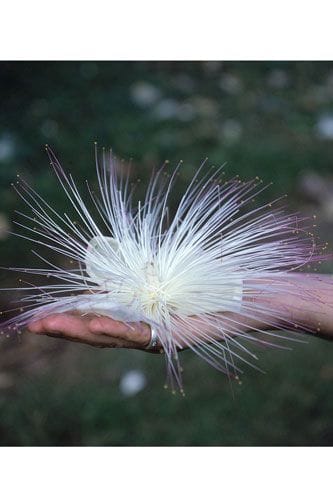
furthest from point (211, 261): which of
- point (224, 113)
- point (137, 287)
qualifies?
point (224, 113)

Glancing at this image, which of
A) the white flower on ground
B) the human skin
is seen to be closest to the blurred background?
the white flower on ground

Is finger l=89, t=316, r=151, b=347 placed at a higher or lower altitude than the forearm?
lower

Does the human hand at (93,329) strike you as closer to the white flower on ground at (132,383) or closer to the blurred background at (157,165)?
the blurred background at (157,165)

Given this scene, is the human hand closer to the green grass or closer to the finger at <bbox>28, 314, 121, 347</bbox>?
the finger at <bbox>28, 314, 121, 347</bbox>

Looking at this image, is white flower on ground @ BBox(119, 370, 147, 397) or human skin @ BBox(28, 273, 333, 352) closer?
human skin @ BBox(28, 273, 333, 352)

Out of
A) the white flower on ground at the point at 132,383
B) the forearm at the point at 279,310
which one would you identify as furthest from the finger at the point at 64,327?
the white flower on ground at the point at 132,383

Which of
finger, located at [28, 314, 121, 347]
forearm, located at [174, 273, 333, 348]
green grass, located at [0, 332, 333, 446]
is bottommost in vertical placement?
green grass, located at [0, 332, 333, 446]

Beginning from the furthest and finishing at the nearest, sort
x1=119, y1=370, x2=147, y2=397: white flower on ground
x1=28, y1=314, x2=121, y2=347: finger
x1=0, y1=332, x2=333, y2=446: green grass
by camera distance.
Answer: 1. x1=119, y1=370, x2=147, y2=397: white flower on ground
2. x1=0, y1=332, x2=333, y2=446: green grass
3. x1=28, y1=314, x2=121, y2=347: finger

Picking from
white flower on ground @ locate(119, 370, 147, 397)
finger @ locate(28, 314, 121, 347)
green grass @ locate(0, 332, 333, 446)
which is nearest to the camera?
finger @ locate(28, 314, 121, 347)
